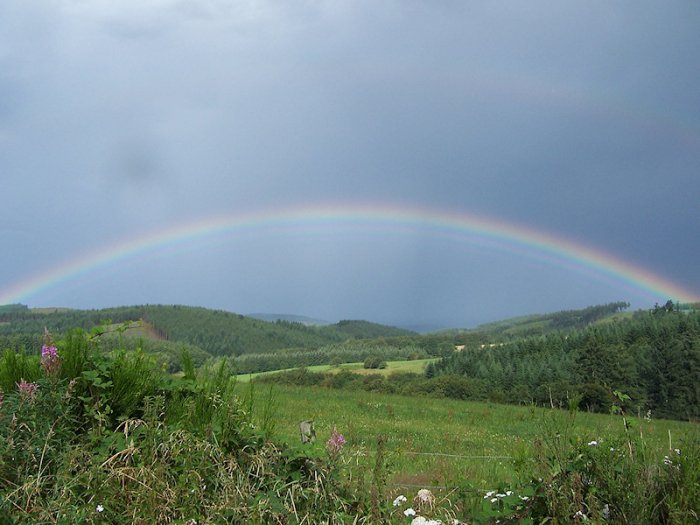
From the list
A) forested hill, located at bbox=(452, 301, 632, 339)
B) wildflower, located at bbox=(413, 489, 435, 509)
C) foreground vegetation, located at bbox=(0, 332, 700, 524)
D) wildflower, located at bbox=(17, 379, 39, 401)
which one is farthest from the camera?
forested hill, located at bbox=(452, 301, 632, 339)

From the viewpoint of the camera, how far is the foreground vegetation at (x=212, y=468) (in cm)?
397

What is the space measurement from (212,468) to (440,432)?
1143cm

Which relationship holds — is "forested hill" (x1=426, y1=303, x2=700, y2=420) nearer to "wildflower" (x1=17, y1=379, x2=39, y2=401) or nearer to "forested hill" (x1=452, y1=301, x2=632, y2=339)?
"wildflower" (x1=17, y1=379, x2=39, y2=401)

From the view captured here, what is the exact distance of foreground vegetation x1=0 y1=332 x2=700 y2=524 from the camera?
13.0ft

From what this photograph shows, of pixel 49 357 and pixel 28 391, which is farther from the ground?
pixel 49 357

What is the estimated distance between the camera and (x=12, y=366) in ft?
18.3

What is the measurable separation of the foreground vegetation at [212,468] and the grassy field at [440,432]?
0.20 m

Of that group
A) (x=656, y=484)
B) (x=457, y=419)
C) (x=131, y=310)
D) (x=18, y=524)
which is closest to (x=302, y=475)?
(x=18, y=524)

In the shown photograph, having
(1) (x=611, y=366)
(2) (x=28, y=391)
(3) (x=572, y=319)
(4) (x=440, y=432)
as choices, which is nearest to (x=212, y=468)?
(2) (x=28, y=391)

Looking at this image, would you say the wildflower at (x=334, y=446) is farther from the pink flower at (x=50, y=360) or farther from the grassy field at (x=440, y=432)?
the pink flower at (x=50, y=360)

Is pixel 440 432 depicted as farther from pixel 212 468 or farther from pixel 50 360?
pixel 50 360

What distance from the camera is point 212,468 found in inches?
177

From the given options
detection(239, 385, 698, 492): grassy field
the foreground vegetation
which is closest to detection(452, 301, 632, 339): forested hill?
detection(239, 385, 698, 492): grassy field

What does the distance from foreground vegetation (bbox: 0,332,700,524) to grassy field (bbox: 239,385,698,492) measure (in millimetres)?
197
